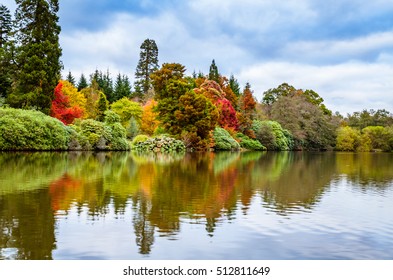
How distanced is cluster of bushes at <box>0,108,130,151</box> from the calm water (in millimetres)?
14996

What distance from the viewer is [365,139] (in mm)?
70375

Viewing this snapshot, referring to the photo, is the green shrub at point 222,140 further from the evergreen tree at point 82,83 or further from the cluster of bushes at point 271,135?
the evergreen tree at point 82,83

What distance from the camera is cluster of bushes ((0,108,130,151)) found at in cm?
2670

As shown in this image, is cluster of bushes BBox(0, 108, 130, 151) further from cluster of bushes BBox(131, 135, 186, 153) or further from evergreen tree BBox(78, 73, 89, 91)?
evergreen tree BBox(78, 73, 89, 91)

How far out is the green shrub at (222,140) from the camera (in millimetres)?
42594

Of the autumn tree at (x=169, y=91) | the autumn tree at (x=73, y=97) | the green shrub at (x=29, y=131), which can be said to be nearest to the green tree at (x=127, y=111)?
the autumn tree at (x=73, y=97)

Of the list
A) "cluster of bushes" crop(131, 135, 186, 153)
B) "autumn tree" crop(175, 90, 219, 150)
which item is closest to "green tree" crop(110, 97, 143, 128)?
"autumn tree" crop(175, 90, 219, 150)

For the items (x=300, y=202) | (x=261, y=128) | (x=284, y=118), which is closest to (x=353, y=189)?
(x=300, y=202)

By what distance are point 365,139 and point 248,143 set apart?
2994 centimetres

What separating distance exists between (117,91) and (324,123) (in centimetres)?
3296

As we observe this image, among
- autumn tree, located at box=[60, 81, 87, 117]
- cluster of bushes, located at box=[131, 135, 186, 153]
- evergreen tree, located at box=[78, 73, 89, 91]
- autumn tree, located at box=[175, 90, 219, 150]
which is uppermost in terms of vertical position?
evergreen tree, located at box=[78, 73, 89, 91]

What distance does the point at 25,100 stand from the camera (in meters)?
30.5

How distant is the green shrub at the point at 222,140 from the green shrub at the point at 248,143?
4561mm

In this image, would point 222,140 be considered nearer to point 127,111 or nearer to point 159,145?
point 159,145
